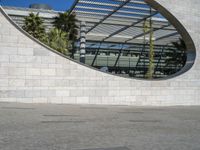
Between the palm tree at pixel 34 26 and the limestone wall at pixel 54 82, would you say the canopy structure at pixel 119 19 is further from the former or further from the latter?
the limestone wall at pixel 54 82

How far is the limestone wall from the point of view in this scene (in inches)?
479

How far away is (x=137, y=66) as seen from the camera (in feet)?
105

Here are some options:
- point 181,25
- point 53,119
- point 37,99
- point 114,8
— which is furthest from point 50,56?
point 114,8

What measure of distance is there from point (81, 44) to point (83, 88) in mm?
20124

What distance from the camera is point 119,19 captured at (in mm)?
36469

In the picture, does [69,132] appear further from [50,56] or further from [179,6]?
[179,6]

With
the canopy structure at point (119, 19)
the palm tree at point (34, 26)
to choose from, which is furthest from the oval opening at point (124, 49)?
the palm tree at point (34, 26)

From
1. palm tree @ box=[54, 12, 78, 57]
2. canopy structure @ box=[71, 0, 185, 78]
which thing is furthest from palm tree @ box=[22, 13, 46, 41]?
canopy structure @ box=[71, 0, 185, 78]

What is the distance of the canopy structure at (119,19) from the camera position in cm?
3019

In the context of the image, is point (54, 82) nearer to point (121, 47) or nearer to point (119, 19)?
point (121, 47)

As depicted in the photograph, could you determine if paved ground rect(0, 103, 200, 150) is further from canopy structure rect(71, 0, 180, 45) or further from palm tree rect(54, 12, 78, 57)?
palm tree rect(54, 12, 78, 57)

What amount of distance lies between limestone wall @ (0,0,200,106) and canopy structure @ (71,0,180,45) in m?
15.0

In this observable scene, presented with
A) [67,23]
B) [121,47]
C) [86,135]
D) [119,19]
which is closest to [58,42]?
[67,23]

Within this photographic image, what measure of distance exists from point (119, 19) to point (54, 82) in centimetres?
2510
